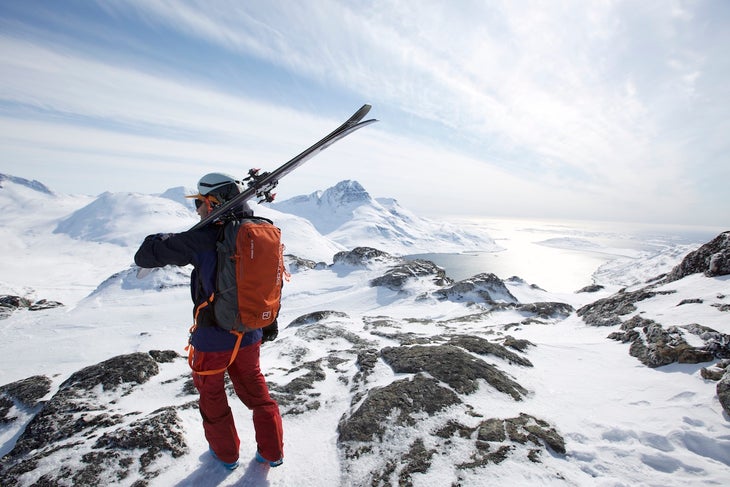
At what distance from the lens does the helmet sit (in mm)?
4812

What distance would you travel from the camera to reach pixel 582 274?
18475cm

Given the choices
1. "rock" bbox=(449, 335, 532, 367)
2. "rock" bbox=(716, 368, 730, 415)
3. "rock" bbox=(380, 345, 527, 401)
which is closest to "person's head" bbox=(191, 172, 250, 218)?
"rock" bbox=(380, 345, 527, 401)

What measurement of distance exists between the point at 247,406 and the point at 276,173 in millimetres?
3461

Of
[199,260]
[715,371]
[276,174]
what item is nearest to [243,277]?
[199,260]

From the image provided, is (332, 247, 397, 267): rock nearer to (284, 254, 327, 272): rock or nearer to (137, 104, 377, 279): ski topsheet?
(284, 254, 327, 272): rock

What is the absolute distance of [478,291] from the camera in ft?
114

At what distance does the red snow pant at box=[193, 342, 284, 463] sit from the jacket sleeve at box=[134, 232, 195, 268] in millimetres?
1343

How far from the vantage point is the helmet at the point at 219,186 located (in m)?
4.81

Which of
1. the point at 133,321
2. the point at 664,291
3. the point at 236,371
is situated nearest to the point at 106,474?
the point at 236,371

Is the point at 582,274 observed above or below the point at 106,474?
below

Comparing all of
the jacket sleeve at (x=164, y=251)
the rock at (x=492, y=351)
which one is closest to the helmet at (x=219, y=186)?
the jacket sleeve at (x=164, y=251)

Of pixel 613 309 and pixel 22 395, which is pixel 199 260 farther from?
pixel 613 309

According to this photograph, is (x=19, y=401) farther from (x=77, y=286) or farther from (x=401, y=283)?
(x=77, y=286)

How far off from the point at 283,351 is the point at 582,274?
214005 millimetres
